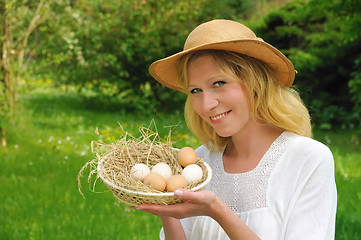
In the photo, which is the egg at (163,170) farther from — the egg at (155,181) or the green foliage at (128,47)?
the green foliage at (128,47)

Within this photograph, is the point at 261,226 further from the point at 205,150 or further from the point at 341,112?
the point at 341,112

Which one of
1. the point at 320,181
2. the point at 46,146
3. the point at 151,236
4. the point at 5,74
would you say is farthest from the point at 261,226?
the point at 5,74

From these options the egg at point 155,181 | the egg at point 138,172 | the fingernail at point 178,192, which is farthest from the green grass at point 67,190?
the fingernail at point 178,192

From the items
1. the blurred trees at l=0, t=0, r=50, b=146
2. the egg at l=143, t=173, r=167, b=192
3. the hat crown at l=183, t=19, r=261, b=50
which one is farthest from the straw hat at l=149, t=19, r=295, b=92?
the blurred trees at l=0, t=0, r=50, b=146

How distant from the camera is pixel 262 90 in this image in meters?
1.98

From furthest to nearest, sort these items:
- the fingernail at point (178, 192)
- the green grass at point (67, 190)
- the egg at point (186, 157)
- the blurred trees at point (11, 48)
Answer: the blurred trees at point (11, 48) < the green grass at point (67, 190) < the egg at point (186, 157) < the fingernail at point (178, 192)

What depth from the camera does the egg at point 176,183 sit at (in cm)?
175

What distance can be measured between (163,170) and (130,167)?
0.60 ft

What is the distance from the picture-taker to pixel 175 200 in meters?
1.67

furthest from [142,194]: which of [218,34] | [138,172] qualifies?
[218,34]

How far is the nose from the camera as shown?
190cm

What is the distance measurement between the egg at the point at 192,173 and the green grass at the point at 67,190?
0.56 meters

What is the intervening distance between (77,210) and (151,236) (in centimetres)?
88

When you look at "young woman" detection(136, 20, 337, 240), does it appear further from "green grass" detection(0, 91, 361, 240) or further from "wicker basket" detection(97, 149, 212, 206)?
"green grass" detection(0, 91, 361, 240)
